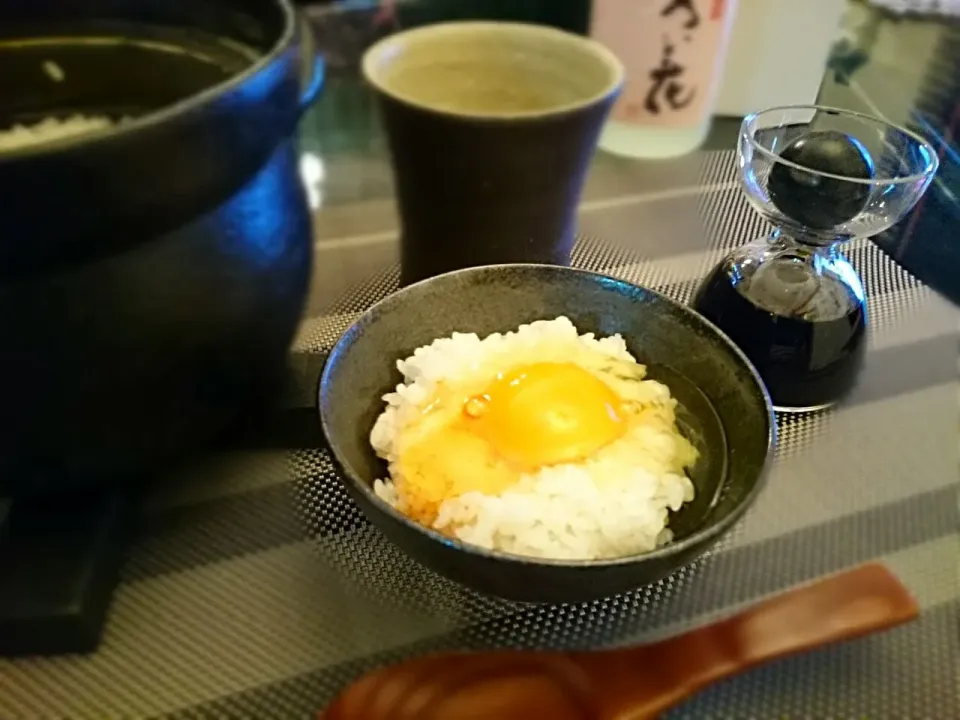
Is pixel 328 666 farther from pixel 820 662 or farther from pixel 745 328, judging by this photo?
pixel 745 328

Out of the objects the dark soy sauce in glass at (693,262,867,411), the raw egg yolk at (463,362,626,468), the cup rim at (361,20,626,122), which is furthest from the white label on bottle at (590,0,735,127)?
the raw egg yolk at (463,362,626,468)

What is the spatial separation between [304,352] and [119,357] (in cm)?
30

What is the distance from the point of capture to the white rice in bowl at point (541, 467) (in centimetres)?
56

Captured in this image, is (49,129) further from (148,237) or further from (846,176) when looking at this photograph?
(846,176)

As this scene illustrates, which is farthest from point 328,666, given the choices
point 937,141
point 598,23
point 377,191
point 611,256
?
point 937,141

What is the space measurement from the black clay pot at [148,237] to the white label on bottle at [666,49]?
571mm

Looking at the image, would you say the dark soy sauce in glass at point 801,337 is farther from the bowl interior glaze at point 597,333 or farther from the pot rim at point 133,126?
the pot rim at point 133,126

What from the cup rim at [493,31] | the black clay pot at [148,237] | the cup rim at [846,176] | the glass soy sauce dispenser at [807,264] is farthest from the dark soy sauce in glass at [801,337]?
the black clay pot at [148,237]

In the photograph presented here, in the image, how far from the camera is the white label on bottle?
40.5 inches

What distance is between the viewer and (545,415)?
0.63 metres

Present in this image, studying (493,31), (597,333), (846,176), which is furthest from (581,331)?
(493,31)

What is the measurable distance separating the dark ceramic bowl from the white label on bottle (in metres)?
0.47

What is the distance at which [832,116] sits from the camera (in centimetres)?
85

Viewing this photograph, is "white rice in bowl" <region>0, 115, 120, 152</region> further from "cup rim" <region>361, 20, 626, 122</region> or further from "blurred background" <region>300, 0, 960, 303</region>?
"blurred background" <region>300, 0, 960, 303</region>
